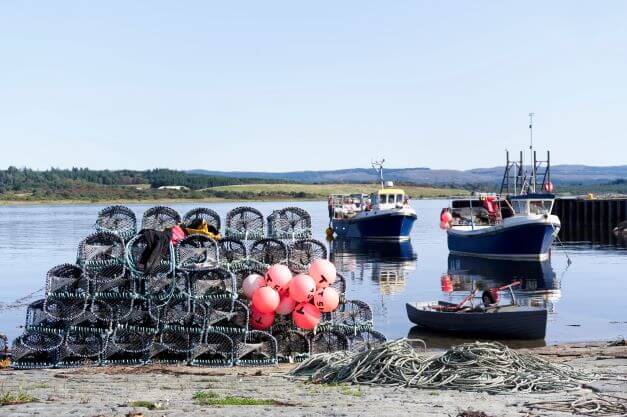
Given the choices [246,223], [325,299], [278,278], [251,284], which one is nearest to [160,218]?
[246,223]

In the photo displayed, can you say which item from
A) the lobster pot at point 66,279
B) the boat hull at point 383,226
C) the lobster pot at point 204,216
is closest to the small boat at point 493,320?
the lobster pot at point 204,216

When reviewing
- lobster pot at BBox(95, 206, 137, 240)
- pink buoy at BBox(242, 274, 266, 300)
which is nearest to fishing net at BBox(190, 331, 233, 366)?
pink buoy at BBox(242, 274, 266, 300)

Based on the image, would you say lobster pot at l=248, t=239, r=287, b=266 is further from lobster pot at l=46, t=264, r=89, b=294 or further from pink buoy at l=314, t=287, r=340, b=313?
lobster pot at l=46, t=264, r=89, b=294

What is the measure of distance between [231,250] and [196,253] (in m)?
1.22

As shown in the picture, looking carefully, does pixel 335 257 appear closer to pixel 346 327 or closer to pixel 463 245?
pixel 463 245

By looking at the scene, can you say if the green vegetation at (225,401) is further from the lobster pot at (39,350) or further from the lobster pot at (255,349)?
the lobster pot at (39,350)

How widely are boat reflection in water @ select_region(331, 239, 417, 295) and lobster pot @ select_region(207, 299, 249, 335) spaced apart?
15.9 meters

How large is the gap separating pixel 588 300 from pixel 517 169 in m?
31.6

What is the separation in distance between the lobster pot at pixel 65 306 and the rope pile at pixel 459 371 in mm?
4684

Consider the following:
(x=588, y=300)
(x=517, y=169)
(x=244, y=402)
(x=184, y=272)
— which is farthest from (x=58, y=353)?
(x=517, y=169)

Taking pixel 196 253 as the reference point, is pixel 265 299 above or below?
below

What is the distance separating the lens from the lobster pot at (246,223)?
19.9 m

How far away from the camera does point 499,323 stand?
65.2 feet

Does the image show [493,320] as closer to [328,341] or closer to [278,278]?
[328,341]
